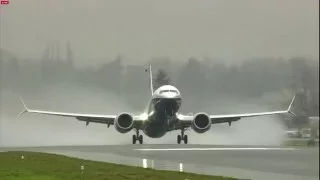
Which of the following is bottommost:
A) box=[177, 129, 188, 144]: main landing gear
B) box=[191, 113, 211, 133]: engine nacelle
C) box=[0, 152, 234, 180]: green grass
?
box=[0, 152, 234, 180]: green grass

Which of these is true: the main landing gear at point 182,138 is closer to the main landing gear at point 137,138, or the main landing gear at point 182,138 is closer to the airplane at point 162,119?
the airplane at point 162,119

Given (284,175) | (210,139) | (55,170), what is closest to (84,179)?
(55,170)

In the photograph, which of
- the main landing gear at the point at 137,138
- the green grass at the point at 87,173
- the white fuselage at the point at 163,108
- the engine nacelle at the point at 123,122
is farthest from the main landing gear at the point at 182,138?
the green grass at the point at 87,173

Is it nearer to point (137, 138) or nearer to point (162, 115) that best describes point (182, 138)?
point (137, 138)

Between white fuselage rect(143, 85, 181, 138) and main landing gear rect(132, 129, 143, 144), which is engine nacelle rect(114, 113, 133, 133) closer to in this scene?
white fuselage rect(143, 85, 181, 138)

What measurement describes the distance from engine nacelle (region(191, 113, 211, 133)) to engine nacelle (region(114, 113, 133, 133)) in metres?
7.20

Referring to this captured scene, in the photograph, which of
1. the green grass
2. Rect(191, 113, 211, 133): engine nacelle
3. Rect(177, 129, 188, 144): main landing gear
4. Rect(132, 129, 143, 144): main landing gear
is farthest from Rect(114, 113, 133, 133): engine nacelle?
the green grass

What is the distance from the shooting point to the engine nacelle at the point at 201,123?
2292 inches

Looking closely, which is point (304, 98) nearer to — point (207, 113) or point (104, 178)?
point (104, 178)

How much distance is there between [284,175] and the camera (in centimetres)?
1967

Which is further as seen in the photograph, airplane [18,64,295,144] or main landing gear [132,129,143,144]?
main landing gear [132,129,143,144]

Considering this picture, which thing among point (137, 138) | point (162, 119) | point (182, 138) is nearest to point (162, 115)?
point (162, 119)

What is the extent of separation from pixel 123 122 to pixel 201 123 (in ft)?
29.3

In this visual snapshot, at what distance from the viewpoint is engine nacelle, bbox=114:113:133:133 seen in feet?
190
